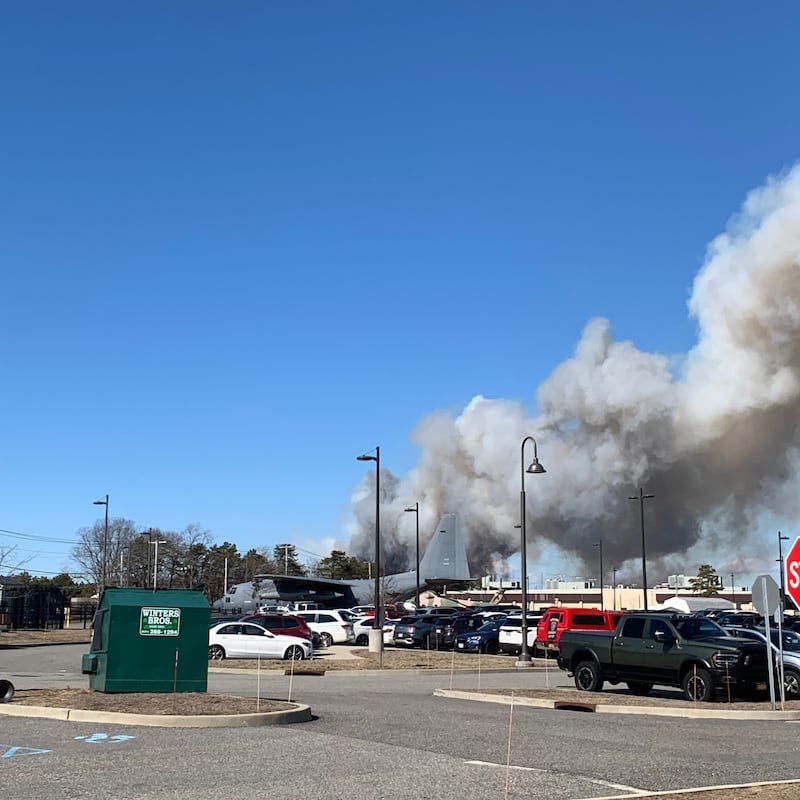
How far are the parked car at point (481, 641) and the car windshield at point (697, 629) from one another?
2171cm

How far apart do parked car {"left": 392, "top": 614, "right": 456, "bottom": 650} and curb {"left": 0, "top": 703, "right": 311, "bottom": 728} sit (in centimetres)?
3125

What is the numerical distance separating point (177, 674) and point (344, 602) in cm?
7210

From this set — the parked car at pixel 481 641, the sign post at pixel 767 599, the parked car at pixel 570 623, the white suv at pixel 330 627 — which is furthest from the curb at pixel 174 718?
the white suv at pixel 330 627

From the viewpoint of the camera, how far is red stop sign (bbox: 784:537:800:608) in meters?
14.5

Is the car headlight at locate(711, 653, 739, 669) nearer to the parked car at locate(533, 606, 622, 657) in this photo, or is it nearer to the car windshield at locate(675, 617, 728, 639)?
the car windshield at locate(675, 617, 728, 639)

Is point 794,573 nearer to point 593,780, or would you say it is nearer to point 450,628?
point 593,780

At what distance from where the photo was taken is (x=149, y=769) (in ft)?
35.5

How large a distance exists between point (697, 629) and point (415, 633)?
88.6ft

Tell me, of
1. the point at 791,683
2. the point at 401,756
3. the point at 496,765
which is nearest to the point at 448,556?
the point at 791,683

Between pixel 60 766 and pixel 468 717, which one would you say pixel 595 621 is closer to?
pixel 468 717

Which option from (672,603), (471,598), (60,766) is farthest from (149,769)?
(471,598)

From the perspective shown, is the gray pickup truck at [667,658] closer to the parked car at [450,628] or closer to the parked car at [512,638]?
the parked car at [512,638]

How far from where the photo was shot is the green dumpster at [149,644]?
18047 millimetres

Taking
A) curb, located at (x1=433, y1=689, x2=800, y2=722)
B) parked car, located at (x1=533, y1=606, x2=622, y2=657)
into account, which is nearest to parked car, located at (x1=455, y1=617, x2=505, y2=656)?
parked car, located at (x1=533, y1=606, x2=622, y2=657)
